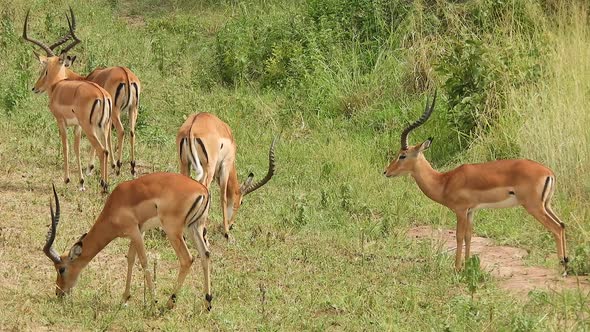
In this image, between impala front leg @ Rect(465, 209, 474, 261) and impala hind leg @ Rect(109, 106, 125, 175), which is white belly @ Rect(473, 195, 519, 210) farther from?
impala hind leg @ Rect(109, 106, 125, 175)

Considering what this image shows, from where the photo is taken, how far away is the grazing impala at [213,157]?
321 inches

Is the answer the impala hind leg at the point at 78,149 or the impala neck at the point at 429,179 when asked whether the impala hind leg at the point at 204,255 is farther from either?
the impala hind leg at the point at 78,149

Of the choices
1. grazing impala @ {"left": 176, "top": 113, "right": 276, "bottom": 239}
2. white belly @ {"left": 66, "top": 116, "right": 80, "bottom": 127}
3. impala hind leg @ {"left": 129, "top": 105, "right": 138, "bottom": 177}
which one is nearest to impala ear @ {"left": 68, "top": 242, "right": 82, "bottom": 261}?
grazing impala @ {"left": 176, "top": 113, "right": 276, "bottom": 239}

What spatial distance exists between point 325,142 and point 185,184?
4.69m

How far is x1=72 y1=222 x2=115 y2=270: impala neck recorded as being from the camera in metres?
6.61

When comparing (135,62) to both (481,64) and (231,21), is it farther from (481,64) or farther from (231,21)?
(481,64)

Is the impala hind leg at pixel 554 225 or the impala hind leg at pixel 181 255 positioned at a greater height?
the impala hind leg at pixel 181 255

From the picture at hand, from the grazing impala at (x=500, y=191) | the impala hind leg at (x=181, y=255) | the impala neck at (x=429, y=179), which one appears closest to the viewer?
the impala hind leg at (x=181, y=255)

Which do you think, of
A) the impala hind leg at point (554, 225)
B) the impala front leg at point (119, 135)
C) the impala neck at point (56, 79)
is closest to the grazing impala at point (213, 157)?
the impala front leg at point (119, 135)

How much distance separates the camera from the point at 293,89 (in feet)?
40.5

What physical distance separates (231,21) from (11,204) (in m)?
6.48

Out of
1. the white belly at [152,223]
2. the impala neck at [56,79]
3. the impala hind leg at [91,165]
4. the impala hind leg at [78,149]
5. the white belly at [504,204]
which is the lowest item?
the impala hind leg at [91,165]

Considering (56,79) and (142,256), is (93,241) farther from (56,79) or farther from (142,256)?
(56,79)

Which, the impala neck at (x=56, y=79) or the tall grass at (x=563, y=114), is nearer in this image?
the tall grass at (x=563, y=114)
